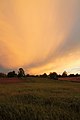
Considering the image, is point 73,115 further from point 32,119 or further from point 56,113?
point 32,119

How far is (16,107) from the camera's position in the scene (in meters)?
15.9

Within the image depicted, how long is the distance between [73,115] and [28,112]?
2.70 m

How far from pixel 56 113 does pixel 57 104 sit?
10.8 feet

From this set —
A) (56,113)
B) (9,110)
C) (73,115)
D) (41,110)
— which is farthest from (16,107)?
(73,115)

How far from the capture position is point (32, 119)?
45.4ft

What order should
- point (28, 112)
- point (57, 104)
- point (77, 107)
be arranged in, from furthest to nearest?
point (57, 104)
point (77, 107)
point (28, 112)

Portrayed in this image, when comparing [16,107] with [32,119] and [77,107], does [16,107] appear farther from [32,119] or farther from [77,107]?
[77,107]

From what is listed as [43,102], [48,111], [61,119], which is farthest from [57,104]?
[61,119]

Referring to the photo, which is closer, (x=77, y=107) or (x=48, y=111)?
(x=48, y=111)

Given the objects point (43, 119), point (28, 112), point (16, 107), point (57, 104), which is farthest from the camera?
point (57, 104)

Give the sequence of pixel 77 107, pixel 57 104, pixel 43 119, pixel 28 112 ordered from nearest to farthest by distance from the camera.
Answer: pixel 43 119
pixel 28 112
pixel 77 107
pixel 57 104

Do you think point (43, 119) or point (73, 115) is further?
point (73, 115)

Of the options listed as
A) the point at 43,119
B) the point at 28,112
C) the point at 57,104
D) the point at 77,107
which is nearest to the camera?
the point at 43,119

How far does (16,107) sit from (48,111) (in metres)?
2.10
